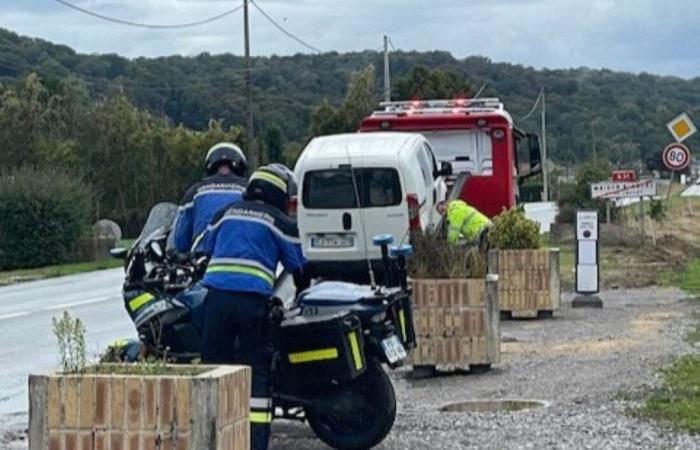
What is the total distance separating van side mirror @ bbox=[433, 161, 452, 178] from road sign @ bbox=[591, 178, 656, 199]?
21.8 feet

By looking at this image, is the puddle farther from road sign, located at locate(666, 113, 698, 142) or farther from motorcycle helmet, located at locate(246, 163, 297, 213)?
road sign, located at locate(666, 113, 698, 142)

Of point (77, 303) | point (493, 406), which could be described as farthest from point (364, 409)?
point (77, 303)

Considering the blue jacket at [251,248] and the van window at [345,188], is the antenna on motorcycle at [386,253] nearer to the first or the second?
the blue jacket at [251,248]

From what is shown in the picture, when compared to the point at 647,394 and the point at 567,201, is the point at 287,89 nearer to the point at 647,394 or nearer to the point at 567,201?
the point at 567,201

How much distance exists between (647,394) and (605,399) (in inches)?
13.5

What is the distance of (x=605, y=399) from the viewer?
1130 centimetres

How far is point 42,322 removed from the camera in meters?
22.5

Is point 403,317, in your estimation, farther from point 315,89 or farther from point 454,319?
point 315,89

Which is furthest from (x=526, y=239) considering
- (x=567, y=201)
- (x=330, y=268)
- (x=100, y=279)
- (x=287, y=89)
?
(x=287, y=89)

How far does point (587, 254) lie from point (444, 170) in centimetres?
249

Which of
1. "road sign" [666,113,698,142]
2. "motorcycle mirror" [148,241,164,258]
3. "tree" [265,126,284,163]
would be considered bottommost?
"motorcycle mirror" [148,241,164,258]

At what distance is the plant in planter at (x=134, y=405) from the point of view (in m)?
6.42

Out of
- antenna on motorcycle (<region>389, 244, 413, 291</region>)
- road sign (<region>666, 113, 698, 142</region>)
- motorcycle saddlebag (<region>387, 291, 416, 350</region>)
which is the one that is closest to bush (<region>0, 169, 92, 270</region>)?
road sign (<region>666, 113, 698, 142</region>)

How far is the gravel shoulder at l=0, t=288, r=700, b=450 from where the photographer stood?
9727mm
